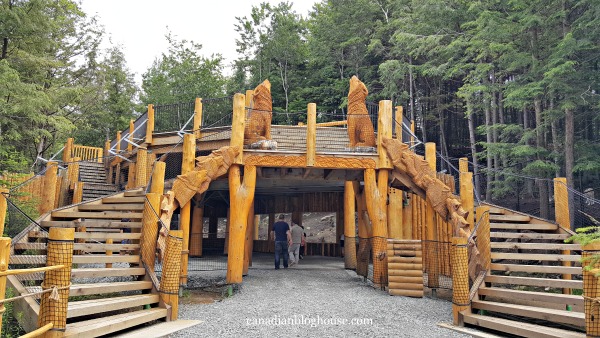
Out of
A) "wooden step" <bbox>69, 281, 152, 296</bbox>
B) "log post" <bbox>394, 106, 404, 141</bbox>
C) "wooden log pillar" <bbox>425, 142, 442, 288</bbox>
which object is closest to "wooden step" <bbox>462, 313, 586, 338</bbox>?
"wooden log pillar" <bbox>425, 142, 442, 288</bbox>

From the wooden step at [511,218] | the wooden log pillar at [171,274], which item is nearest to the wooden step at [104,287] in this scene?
the wooden log pillar at [171,274]

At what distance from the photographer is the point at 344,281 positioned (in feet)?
34.1

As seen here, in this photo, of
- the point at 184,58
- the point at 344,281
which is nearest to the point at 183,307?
the point at 344,281

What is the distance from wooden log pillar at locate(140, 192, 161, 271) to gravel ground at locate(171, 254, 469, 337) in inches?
43.7

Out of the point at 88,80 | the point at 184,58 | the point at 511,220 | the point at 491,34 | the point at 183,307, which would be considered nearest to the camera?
the point at 183,307

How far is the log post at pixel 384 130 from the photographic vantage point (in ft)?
31.8

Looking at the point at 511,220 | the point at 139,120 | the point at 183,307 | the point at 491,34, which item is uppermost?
the point at 491,34

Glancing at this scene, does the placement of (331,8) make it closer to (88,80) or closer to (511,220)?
(88,80)

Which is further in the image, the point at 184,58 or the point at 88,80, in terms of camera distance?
the point at 184,58

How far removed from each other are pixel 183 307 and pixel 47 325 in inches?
142

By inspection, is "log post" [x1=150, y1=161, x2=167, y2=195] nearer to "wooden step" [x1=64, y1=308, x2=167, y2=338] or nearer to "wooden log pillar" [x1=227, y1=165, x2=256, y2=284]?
"wooden log pillar" [x1=227, y1=165, x2=256, y2=284]

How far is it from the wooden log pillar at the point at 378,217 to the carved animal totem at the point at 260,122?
7.90ft

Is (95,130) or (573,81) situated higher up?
(95,130)

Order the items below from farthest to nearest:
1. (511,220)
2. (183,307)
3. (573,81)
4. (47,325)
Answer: (573,81) → (511,220) → (183,307) → (47,325)
